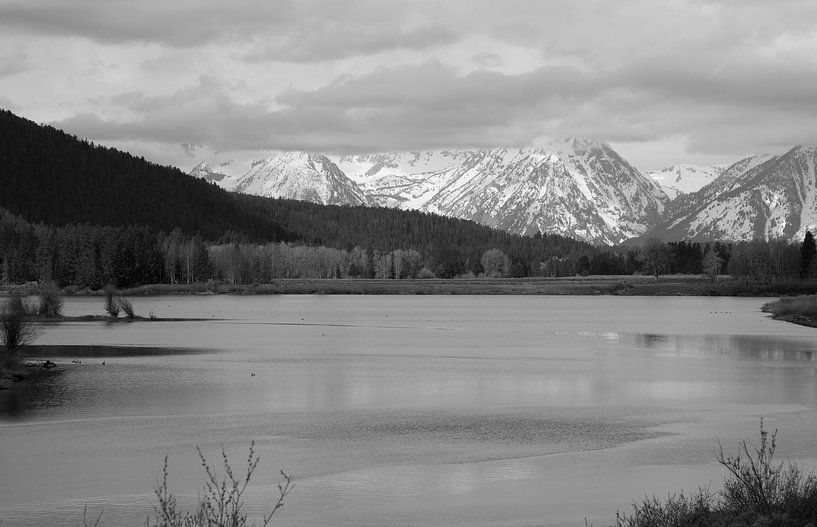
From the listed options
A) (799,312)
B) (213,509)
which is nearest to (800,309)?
(799,312)

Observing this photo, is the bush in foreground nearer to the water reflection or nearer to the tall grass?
the water reflection

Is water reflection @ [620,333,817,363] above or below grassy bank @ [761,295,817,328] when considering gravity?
below

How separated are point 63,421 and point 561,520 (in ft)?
62.4

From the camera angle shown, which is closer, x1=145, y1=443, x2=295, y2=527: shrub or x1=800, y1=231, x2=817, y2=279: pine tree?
x1=145, y1=443, x2=295, y2=527: shrub

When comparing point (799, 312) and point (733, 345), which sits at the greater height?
point (799, 312)

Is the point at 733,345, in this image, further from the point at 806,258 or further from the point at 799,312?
the point at 806,258

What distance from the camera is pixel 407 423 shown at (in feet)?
110

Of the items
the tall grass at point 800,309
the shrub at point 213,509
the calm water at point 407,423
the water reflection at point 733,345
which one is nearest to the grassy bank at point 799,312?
the tall grass at point 800,309

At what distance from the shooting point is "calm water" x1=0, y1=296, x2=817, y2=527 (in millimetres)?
22953

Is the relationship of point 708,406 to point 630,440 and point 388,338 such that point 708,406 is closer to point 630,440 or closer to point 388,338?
point 630,440

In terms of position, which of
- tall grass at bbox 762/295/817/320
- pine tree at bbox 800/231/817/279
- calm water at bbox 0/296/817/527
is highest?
pine tree at bbox 800/231/817/279

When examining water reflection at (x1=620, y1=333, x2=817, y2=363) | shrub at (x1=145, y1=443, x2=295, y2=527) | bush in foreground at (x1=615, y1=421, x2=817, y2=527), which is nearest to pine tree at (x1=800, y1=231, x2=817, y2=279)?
water reflection at (x1=620, y1=333, x2=817, y2=363)

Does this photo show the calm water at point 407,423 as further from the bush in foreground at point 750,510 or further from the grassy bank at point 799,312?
the grassy bank at point 799,312

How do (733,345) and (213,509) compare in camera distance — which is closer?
(213,509)
